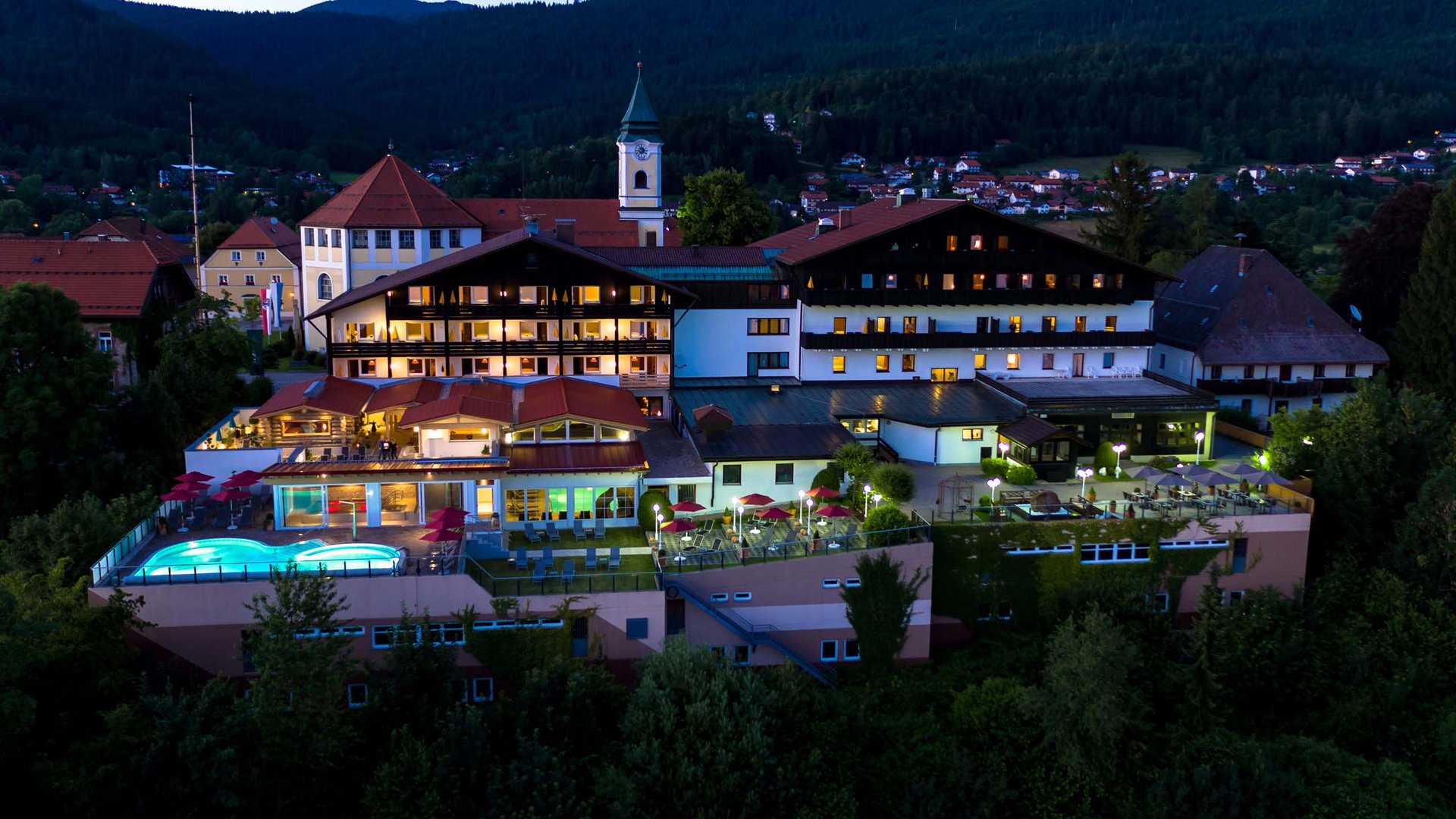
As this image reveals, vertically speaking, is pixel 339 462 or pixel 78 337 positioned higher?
pixel 78 337

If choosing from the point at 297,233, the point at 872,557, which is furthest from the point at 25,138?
the point at 872,557

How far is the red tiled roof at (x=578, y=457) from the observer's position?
33875 millimetres

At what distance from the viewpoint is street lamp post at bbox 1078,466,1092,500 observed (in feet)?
121

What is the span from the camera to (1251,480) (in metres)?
36.0

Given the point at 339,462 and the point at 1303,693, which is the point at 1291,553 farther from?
the point at 339,462

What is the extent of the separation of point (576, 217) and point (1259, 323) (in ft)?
128

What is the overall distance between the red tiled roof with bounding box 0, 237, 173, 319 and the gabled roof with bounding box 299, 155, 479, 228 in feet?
35.2

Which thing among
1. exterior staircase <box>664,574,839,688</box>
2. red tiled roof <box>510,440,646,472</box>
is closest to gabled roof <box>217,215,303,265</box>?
red tiled roof <box>510,440,646,472</box>

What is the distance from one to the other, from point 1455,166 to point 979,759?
401ft

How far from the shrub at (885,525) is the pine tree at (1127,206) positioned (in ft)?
113

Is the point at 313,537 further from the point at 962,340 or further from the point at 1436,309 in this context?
the point at 1436,309

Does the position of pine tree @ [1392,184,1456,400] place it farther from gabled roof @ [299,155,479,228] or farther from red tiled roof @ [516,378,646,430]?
gabled roof @ [299,155,479,228]

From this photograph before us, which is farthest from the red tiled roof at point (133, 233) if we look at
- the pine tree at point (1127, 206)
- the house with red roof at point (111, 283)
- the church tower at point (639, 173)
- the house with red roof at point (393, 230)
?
the pine tree at point (1127, 206)

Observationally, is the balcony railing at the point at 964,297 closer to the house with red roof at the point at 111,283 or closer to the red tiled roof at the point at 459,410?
the red tiled roof at the point at 459,410
